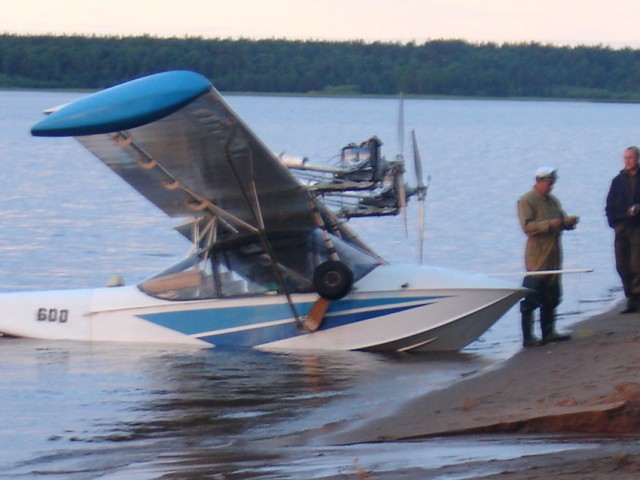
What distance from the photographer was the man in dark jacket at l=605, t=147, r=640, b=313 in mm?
11469

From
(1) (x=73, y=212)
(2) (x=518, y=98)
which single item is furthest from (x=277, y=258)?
(2) (x=518, y=98)

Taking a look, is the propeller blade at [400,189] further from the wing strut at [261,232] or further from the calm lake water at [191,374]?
the wing strut at [261,232]

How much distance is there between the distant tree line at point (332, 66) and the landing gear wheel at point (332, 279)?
91913mm

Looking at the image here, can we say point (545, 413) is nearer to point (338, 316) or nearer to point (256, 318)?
point (338, 316)

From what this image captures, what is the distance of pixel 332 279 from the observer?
11.0 metres

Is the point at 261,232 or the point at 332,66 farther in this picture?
the point at 332,66

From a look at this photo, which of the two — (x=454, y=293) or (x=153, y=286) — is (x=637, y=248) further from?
(x=153, y=286)

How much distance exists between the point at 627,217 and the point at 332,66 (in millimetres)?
103467

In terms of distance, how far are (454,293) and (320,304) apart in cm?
117

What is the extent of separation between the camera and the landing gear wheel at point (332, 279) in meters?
11.0

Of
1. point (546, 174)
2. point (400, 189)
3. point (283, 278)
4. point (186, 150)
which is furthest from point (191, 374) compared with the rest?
point (546, 174)

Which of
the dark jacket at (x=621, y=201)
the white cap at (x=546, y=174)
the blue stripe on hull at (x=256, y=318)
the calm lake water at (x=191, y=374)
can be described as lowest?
the calm lake water at (x=191, y=374)

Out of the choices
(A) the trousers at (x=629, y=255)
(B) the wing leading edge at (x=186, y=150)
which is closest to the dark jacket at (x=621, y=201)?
(A) the trousers at (x=629, y=255)

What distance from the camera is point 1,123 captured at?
83875 millimetres
